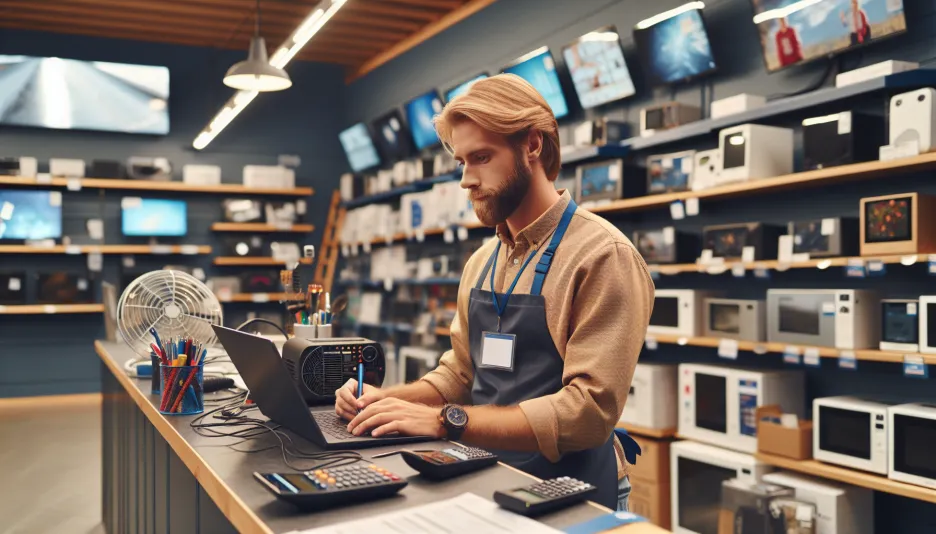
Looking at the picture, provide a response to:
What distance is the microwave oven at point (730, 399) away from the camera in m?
3.81

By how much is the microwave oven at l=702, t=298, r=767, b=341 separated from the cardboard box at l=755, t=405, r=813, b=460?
395 mm

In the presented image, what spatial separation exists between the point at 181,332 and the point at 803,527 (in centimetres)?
272

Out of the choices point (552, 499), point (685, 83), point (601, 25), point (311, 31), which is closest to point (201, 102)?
point (311, 31)

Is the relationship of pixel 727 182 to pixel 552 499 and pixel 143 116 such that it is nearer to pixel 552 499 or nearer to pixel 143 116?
pixel 552 499

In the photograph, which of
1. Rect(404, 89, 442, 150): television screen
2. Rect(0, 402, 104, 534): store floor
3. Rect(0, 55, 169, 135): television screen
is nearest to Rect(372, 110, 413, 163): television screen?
Rect(404, 89, 442, 150): television screen

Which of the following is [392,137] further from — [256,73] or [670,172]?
[670,172]

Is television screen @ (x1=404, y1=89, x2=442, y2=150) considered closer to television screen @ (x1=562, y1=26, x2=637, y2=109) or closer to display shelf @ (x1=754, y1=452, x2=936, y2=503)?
television screen @ (x1=562, y1=26, x2=637, y2=109)

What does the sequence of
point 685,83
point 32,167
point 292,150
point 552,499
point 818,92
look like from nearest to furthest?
point 552,499 < point 818,92 < point 685,83 < point 32,167 < point 292,150

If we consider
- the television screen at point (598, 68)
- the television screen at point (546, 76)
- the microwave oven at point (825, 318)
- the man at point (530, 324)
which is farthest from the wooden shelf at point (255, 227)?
the man at point (530, 324)

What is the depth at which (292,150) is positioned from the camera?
30.9 feet

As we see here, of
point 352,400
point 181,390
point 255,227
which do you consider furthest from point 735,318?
point 255,227

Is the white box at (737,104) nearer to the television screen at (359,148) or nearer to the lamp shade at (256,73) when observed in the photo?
the lamp shade at (256,73)

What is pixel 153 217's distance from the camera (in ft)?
27.8

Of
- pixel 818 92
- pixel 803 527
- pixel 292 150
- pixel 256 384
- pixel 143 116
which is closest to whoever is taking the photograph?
pixel 256 384
